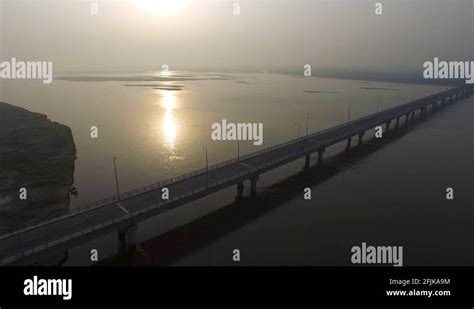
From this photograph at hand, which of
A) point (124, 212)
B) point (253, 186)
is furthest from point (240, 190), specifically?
point (124, 212)

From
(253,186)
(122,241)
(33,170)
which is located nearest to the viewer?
(122,241)

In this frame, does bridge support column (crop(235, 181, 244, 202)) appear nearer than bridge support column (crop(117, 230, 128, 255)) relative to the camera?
No

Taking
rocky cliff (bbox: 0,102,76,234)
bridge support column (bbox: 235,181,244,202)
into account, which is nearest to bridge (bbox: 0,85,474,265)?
bridge support column (bbox: 235,181,244,202)

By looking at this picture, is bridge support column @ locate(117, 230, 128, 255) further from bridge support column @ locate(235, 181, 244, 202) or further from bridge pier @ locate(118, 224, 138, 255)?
bridge support column @ locate(235, 181, 244, 202)

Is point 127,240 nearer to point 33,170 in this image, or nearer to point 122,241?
point 122,241

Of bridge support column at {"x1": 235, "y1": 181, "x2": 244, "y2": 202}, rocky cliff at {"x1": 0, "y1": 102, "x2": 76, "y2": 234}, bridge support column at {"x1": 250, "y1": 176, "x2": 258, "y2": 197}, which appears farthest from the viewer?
bridge support column at {"x1": 250, "y1": 176, "x2": 258, "y2": 197}

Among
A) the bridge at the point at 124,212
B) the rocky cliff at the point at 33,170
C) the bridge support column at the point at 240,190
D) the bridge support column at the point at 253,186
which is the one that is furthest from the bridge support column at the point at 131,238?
the bridge support column at the point at 253,186

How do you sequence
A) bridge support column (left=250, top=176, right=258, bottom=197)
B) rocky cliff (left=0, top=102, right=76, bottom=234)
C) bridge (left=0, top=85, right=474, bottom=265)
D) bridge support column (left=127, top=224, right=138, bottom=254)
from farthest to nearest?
bridge support column (left=250, top=176, right=258, bottom=197) → rocky cliff (left=0, top=102, right=76, bottom=234) → bridge support column (left=127, top=224, right=138, bottom=254) → bridge (left=0, top=85, right=474, bottom=265)

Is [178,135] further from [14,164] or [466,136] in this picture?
[466,136]
